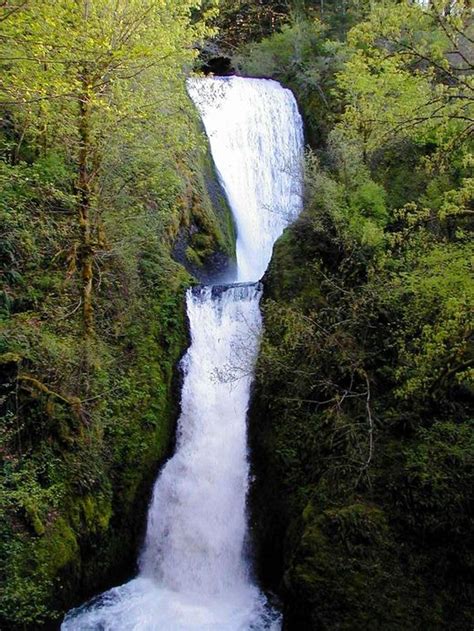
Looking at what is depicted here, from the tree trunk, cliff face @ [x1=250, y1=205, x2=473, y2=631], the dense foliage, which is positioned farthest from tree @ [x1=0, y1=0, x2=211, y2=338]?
cliff face @ [x1=250, y1=205, x2=473, y2=631]

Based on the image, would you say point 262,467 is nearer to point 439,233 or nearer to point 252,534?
point 252,534

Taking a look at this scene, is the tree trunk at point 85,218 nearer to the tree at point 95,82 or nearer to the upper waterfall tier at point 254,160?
the tree at point 95,82

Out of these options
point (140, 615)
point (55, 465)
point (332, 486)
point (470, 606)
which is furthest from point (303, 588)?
point (55, 465)

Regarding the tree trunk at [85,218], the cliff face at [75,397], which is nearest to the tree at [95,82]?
the tree trunk at [85,218]

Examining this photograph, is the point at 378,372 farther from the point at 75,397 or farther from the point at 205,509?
the point at 75,397

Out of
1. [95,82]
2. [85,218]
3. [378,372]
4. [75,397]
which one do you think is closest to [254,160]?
[85,218]

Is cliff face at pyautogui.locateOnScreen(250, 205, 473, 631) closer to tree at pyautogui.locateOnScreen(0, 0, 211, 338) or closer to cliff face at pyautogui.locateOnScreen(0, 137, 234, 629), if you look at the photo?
cliff face at pyautogui.locateOnScreen(0, 137, 234, 629)
